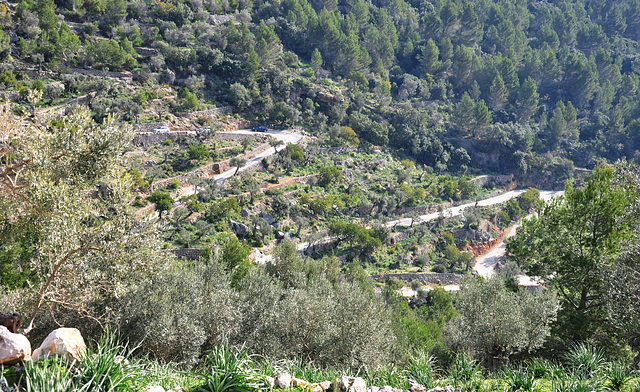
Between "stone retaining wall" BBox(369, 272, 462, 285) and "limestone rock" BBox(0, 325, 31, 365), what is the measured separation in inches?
1572

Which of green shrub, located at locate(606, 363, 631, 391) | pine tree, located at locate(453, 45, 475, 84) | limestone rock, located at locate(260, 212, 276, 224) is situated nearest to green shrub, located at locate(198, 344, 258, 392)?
green shrub, located at locate(606, 363, 631, 391)

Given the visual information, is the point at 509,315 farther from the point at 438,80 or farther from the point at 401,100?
the point at 438,80

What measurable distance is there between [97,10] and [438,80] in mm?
81704

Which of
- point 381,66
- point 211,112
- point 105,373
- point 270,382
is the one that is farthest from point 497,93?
point 105,373

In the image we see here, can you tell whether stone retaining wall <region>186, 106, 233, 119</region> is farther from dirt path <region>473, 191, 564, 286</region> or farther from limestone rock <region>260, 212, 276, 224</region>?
dirt path <region>473, 191, 564, 286</region>

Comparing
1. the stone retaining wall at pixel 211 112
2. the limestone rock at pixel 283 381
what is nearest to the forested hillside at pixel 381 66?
the stone retaining wall at pixel 211 112

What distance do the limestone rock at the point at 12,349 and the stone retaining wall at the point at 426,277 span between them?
131 ft

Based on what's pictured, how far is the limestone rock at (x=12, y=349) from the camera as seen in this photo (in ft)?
20.1

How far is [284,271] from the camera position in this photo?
1126 inches

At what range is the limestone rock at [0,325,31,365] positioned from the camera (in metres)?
6.13

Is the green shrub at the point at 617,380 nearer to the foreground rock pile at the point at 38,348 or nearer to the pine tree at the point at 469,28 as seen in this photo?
the foreground rock pile at the point at 38,348

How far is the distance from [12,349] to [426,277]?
45504 millimetres

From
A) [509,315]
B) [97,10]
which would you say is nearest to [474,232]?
[509,315]

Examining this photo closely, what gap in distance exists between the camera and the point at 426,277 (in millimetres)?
46344
